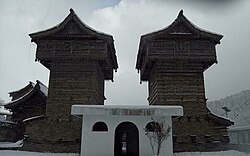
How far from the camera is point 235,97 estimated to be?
103 m

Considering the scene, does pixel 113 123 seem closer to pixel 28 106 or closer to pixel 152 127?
pixel 152 127

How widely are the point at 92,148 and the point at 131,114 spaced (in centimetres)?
302

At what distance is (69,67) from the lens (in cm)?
2086

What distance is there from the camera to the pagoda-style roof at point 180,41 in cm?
2022

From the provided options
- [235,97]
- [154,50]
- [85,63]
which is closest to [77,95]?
[85,63]

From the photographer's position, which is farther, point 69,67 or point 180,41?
point 69,67

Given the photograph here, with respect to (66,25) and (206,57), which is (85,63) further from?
(206,57)

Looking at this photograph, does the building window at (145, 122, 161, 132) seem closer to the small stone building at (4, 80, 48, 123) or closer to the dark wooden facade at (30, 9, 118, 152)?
the dark wooden facade at (30, 9, 118, 152)

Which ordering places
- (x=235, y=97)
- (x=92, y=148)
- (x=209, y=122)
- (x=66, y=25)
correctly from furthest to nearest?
(x=235, y=97), (x=66, y=25), (x=209, y=122), (x=92, y=148)

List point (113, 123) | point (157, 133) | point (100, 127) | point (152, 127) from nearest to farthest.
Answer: point (157, 133) → point (152, 127) → point (113, 123) → point (100, 127)

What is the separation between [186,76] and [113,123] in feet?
24.4

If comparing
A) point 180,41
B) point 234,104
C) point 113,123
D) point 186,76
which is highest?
point 234,104

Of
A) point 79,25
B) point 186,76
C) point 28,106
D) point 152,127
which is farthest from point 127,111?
Result: point 28,106

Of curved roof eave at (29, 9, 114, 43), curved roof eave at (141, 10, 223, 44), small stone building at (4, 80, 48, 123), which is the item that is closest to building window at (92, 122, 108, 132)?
curved roof eave at (29, 9, 114, 43)
